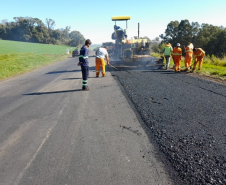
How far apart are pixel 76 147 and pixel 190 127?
6.72 ft

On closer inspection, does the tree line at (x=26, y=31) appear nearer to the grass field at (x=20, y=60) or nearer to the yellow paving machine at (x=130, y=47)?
the grass field at (x=20, y=60)

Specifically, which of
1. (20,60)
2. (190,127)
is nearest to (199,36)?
(20,60)

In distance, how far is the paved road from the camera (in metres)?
2.31

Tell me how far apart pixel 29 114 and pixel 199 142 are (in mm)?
3633

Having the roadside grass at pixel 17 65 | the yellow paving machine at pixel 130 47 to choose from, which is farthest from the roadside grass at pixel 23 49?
the yellow paving machine at pixel 130 47

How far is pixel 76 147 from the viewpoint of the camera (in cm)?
299

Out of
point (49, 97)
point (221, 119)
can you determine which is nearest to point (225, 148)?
point (221, 119)

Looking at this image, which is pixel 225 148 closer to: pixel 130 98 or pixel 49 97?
pixel 130 98

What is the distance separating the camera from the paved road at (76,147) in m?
2.31

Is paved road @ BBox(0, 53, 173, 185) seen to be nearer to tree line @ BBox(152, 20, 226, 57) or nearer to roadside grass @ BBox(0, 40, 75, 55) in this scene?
tree line @ BBox(152, 20, 226, 57)

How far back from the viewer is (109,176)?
2.30 m

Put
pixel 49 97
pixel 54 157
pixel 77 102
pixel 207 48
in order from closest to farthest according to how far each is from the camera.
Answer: pixel 54 157
pixel 77 102
pixel 49 97
pixel 207 48

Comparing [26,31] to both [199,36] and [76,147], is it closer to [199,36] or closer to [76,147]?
[199,36]

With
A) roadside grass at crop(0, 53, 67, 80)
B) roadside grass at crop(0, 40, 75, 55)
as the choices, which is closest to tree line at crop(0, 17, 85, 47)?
roadside grass at crop(0, 40, 75, 55)
